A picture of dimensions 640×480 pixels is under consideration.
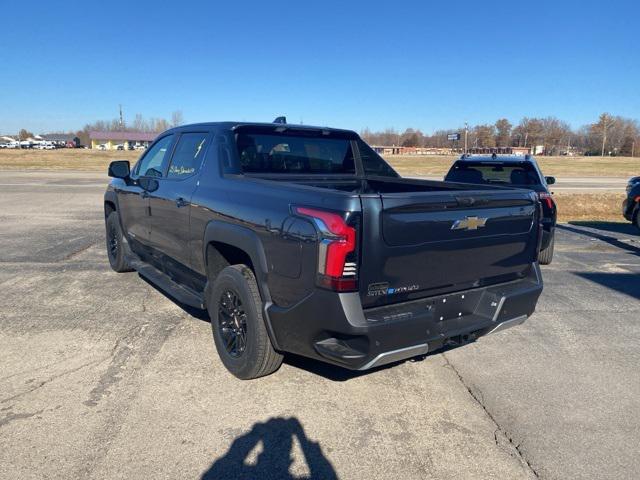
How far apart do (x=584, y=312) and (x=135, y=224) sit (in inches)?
197

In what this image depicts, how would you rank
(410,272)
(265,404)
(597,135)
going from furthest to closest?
(597,135)
(265,404)
(410,272)

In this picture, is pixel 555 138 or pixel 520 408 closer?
pixel 520 408

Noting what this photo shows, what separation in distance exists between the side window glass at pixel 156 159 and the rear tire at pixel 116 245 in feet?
3.05

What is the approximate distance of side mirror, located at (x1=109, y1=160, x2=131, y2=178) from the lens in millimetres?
5395

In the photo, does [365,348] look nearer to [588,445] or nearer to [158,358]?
[588,445]

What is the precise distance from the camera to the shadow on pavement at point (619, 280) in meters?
6.38

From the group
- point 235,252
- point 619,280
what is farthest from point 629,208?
point 235,252

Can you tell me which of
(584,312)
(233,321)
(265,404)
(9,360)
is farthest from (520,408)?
(9,360)

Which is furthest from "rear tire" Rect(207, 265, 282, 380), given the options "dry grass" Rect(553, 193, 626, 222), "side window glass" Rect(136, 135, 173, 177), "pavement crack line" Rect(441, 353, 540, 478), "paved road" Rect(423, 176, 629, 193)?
"paved road" Rect(423, 176, 629, 193)

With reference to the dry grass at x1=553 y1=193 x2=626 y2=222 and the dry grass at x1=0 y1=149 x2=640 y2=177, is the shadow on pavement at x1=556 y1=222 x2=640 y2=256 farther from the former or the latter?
the dry grass at x1=0 y1=149 x2=640 y2=177

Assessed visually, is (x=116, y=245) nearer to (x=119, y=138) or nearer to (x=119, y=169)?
(x=119, y=169)

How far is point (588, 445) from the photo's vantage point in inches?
116

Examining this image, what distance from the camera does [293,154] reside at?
4.65 m

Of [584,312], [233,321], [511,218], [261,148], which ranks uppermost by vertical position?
[261,148]
